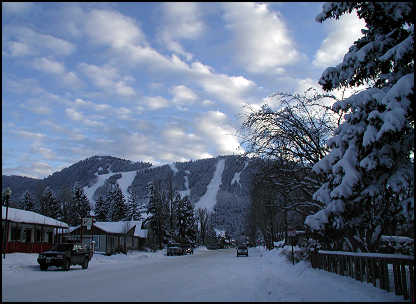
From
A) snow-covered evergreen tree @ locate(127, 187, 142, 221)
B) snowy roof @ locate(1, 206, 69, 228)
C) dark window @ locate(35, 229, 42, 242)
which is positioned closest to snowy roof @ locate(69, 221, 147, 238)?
dark window @ locate(35, 229, 42, 242)

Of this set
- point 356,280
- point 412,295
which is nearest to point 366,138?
point 412,295

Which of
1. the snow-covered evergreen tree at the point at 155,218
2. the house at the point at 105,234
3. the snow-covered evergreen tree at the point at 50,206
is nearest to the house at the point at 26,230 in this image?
the house at the point at 105,234

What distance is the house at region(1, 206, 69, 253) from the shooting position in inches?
1357

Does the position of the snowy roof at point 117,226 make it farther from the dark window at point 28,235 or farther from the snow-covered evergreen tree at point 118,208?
the dark window at point 28,235

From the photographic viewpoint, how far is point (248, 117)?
65.2ft

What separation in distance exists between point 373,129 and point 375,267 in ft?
16.1

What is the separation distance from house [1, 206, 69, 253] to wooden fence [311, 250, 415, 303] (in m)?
27.1

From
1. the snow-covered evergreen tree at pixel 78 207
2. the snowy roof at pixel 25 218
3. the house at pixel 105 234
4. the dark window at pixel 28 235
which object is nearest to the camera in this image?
the snowy roof at pixel 25 218

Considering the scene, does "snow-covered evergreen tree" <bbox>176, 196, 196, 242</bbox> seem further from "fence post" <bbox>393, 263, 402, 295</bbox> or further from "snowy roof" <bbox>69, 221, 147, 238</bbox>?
"fence post" <bbox>393, 263, 402, 295</bbox>

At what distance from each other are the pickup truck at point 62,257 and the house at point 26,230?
1113 centimetres

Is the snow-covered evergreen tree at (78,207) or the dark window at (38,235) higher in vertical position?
the snow-covered evergreen tree at (78,207)

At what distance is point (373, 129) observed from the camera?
921 centimetres

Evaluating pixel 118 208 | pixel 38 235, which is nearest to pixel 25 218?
pixel 38 235

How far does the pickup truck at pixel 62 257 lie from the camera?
22.4m
